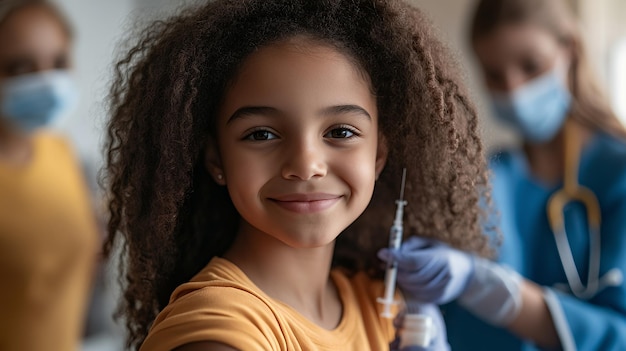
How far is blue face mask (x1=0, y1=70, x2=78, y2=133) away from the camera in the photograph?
1957 millimetres

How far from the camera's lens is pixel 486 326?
1557mm

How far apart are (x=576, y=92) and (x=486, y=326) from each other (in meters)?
0.60

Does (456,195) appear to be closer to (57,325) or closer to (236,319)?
(236,319)

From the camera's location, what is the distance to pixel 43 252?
1781 mm

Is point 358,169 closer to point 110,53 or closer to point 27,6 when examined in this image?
point 27,6

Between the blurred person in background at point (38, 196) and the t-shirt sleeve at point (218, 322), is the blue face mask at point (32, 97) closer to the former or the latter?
the blurred person in background at point (38, 196)

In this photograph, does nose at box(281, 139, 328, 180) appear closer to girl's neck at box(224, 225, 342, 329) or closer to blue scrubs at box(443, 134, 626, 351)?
girl's neck at box(224, 225, 342, 329)

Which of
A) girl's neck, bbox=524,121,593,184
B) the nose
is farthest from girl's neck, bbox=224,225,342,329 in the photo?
girl's neck, bbox=524,121,593,184

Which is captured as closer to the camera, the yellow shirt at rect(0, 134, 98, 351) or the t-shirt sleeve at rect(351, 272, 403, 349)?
the t-shirt sleeve at rect(351, 272, 403, 349)

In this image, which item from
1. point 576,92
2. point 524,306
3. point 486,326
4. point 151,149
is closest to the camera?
point 151,149

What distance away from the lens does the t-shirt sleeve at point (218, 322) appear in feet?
2.56

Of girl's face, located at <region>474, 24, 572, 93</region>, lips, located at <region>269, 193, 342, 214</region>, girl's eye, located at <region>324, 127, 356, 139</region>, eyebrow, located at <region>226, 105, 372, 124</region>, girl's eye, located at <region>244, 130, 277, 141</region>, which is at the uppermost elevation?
girl's face, located at <region>474, 24, 572, 93</region>

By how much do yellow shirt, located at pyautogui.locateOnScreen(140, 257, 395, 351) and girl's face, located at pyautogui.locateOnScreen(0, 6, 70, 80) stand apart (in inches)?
47.4

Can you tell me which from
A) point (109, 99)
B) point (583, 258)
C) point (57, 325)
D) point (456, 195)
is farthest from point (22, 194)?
point (583, 258)
